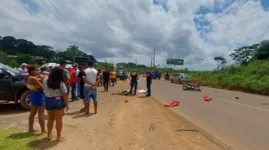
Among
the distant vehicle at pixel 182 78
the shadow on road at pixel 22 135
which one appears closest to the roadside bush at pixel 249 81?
the distant vehicle at pixel 182 78

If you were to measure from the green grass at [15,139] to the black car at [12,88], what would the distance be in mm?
2712

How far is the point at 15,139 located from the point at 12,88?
3745 millimetres

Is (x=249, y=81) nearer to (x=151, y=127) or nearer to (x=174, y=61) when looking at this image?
(x=151, y=127)

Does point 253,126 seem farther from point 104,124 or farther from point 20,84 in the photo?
point 20,84

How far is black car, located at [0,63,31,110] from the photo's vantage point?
7.98 m

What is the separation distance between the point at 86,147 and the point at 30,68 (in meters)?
2.22

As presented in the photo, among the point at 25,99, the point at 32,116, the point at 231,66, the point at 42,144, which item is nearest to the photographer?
the point at 42,144

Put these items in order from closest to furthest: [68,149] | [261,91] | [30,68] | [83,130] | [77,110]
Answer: [68,149] < [30,68] < [83,130] < [77,110] < [261,91]

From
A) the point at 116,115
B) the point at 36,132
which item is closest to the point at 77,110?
the point at 116,115

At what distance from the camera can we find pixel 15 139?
4.85 metres

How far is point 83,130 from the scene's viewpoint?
5781 millimetres

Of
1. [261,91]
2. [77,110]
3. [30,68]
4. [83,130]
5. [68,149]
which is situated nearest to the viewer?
[68,149]

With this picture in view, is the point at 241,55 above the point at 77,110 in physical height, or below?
above

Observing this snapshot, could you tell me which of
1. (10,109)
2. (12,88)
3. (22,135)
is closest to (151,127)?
(22,135)
